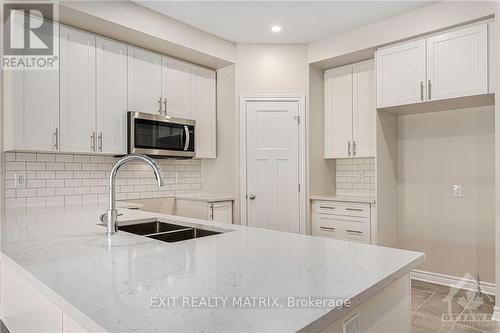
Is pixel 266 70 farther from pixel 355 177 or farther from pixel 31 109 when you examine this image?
pixel 31 109

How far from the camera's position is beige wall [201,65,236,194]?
4.07 metres

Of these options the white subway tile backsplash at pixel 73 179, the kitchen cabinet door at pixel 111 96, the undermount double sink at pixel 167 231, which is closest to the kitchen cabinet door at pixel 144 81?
the kitchen cabinet door at pixel 111 96

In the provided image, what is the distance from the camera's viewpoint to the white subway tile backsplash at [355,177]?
13.0 ft

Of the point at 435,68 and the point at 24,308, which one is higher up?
the point at 435,68

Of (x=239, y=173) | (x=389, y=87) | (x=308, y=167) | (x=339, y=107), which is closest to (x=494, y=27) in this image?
(x=389, y=87)

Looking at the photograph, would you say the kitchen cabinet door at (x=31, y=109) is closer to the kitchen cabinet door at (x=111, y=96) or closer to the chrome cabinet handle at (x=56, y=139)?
the chrome cabinet handle at (x=56, y=139)

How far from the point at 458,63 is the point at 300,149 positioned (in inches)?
68.9

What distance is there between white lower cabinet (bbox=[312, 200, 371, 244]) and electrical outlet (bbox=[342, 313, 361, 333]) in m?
2.75

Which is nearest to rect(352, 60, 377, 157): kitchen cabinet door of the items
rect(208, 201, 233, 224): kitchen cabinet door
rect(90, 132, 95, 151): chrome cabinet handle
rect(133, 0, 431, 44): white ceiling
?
rect(133, 0, 431, 44): white ceiling

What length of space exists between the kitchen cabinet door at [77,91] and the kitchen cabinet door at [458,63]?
123 inches

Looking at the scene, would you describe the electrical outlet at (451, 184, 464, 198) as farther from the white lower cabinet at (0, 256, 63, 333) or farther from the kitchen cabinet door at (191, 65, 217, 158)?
the white lower cabinet at (0, 256, 63, 333)

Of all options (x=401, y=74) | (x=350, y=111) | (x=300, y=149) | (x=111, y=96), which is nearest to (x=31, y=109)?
(x=111, y=96)

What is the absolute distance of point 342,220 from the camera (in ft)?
12.1

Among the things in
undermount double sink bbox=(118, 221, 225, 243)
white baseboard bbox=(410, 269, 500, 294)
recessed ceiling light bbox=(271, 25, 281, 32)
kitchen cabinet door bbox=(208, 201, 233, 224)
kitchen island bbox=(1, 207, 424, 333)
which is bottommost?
white baseboard bbox=(410, 269, 500, 294)
